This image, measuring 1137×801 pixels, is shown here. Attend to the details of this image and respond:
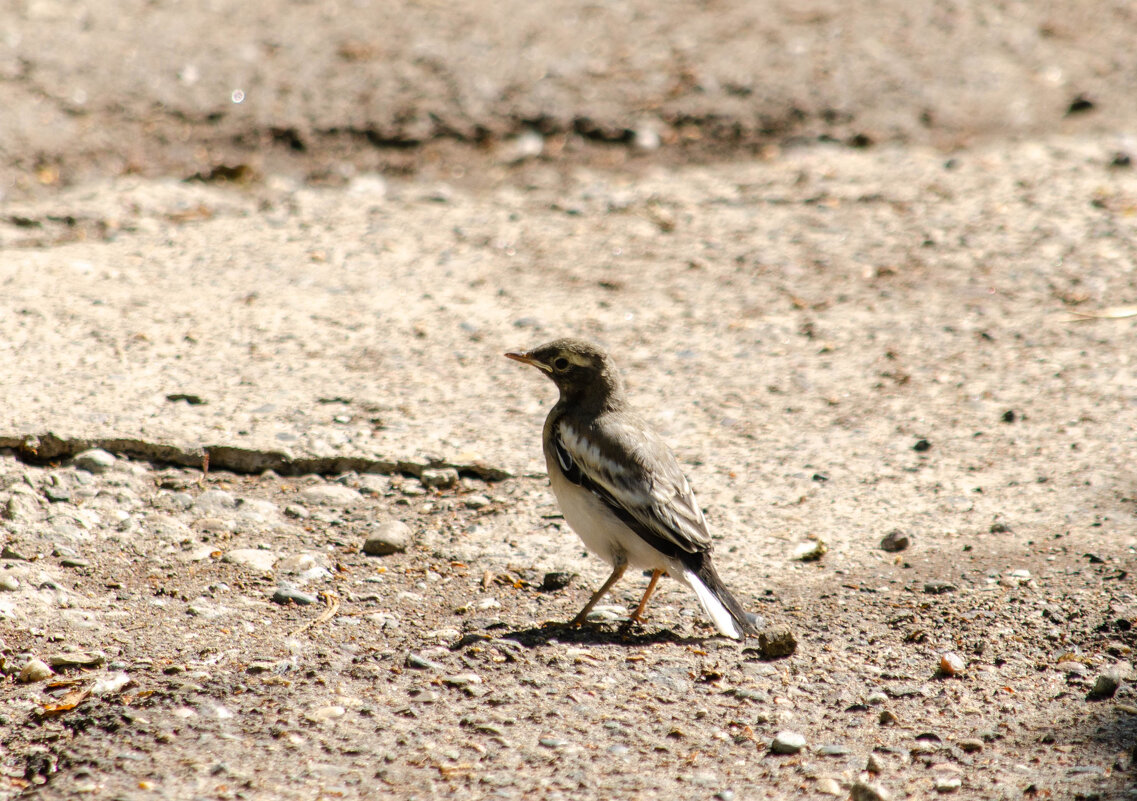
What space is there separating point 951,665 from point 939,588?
539mm

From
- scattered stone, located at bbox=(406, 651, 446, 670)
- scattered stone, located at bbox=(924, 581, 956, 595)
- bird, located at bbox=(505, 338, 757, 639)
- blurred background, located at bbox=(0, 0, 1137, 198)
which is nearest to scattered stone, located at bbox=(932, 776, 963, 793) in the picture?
bird, located at bbox=(505, 338, 757, 639)

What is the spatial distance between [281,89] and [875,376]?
476 cm

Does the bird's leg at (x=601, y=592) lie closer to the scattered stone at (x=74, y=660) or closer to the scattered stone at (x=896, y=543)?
the scattered stone at (x=896, y=543)

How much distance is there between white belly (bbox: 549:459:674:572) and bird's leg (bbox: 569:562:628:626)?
0.03 meters

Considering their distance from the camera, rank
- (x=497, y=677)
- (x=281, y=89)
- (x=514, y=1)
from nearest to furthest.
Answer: (x=497, y=677), (x=281, y=89), (x=514, y=1)

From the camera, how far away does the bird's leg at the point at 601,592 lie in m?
4.39

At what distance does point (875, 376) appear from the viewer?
6270 mm

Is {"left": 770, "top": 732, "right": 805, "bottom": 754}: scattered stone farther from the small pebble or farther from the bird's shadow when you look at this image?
the small pebble

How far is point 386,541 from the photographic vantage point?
478 cm

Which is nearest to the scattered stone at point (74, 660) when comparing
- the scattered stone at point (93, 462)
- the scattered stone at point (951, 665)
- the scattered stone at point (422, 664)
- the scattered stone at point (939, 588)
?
the scattered stone at point (422, 664)

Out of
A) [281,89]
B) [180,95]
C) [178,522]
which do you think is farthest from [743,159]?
[178,522]

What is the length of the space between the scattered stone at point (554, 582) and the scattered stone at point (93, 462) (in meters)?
1.89

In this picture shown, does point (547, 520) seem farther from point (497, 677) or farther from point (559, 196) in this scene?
point (559, 196)

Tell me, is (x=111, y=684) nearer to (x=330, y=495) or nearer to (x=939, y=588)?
(x=330, y=495)
